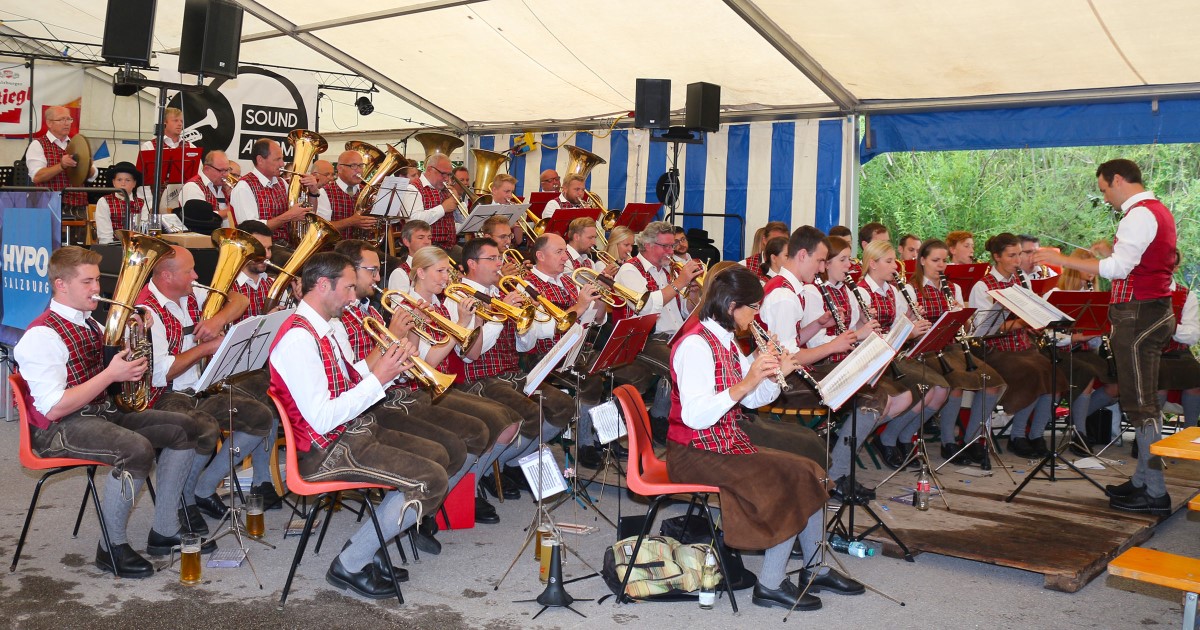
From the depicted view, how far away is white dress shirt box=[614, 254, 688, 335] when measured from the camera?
7824mm

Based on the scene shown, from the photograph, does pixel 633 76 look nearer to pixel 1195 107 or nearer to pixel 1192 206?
pixel 1195 107

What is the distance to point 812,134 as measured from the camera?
10.6 meters

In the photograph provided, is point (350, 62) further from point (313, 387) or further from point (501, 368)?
point (313, 387)

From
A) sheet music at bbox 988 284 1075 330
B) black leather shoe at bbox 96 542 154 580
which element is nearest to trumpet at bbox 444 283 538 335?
black leather shoe at bbox 96 542 154 580

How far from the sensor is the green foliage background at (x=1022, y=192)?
1350cm

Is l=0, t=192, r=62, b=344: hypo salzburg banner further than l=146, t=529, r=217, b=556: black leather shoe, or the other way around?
l=0, t=192, r=62, b=344: hypo salzburg banner

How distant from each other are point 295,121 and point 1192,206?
1166cm

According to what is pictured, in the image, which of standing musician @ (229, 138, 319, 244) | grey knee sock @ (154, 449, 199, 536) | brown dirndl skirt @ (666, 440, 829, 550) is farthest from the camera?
standing musician @ (229, 138, 319, 244)

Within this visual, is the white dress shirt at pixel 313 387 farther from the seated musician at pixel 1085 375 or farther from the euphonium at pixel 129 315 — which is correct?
the seated musician at pixel 1085 375

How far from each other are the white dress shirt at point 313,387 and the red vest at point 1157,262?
453cm

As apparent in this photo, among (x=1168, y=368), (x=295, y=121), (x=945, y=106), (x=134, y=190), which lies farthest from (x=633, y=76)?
(x=1168, y=368)

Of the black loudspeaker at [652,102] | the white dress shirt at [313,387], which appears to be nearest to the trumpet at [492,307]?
the white dress shirt at [313,387]

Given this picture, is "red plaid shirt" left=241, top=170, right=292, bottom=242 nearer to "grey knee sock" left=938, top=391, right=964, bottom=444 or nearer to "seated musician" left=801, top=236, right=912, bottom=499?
"seated musician" left=801, top=236, right=912, bottom=499

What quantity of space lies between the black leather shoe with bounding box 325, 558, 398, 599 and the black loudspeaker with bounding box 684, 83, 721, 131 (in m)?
6.72
